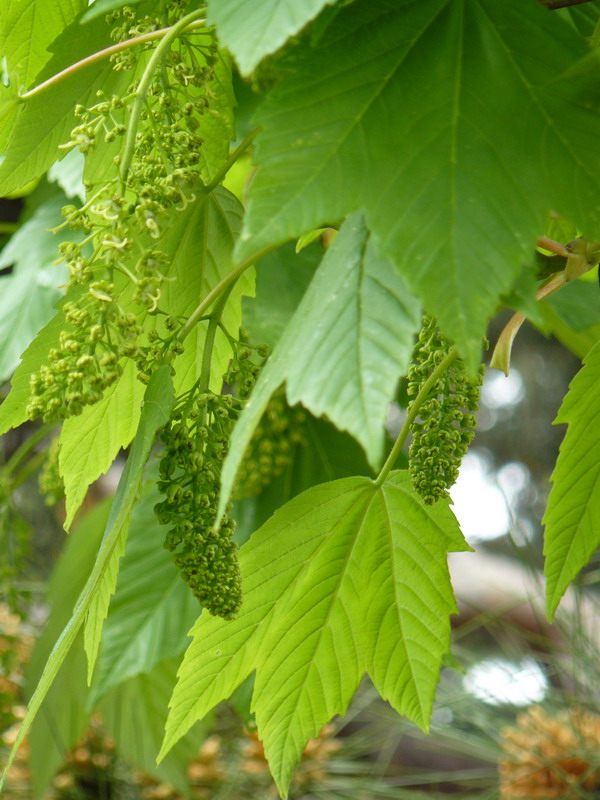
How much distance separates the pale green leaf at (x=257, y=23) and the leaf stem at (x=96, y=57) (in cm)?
8

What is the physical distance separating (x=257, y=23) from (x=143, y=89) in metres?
0.08

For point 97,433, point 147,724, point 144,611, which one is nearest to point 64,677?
point 147,724

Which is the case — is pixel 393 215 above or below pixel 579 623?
above

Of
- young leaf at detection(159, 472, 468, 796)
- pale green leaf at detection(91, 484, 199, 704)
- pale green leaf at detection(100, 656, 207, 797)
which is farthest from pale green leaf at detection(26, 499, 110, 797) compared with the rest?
young leaf at detection(159, 472, 468, 796)

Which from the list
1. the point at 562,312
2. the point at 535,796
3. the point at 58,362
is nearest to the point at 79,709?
the point at 535,796

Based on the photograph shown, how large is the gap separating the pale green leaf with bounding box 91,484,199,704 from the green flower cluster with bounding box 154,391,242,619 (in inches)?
14.3

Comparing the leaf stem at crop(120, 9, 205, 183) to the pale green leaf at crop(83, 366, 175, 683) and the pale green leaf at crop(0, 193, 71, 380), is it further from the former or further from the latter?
the pale green leaf at crop(0, 193, 71, 380)

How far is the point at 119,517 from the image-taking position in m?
0.34

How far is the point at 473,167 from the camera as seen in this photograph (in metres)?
0.28

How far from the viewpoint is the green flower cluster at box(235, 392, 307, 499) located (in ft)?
2.25

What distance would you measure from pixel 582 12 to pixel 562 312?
33cm

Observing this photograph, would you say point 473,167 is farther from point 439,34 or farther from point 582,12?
point 582,12

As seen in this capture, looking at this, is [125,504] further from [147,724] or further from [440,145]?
[147,724]

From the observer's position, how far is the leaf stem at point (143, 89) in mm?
323
